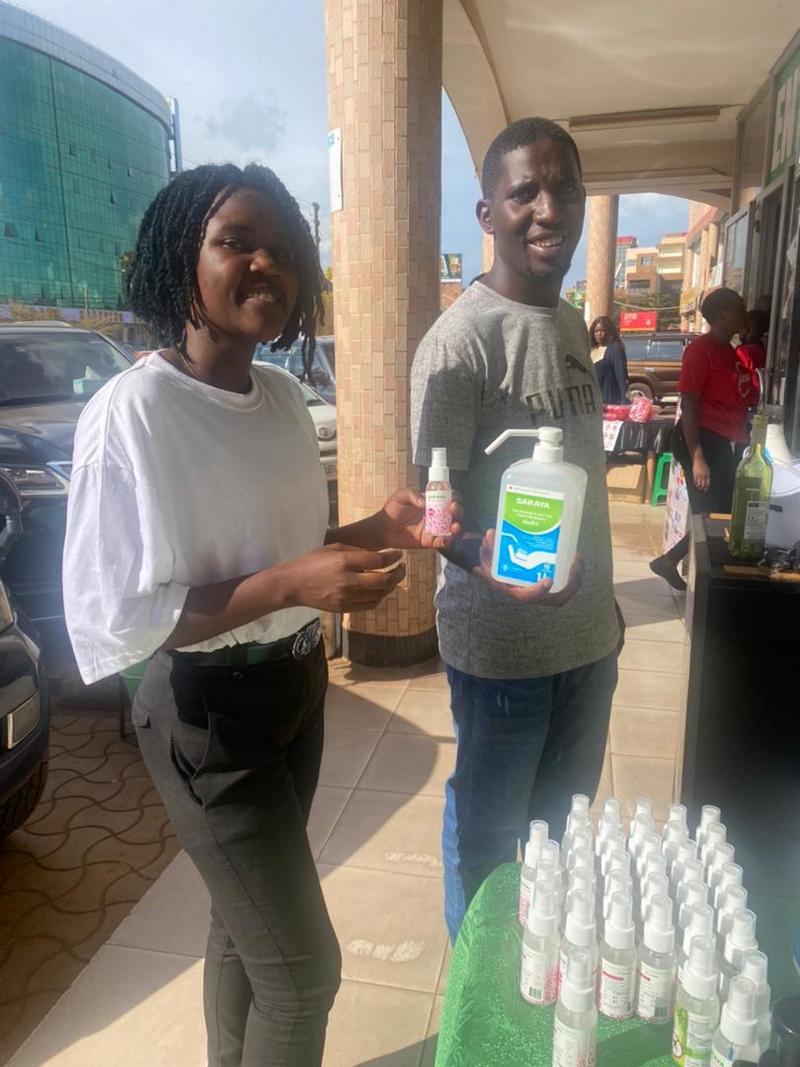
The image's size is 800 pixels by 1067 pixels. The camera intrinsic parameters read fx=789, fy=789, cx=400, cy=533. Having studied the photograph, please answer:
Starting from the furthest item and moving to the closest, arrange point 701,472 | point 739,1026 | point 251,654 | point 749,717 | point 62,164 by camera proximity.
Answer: point 62,164 < point 701,472 < point 749,717 < point 251,654 < point 739,1026

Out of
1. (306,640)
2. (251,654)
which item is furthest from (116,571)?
(306,640)

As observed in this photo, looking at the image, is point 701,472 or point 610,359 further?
point 610,359

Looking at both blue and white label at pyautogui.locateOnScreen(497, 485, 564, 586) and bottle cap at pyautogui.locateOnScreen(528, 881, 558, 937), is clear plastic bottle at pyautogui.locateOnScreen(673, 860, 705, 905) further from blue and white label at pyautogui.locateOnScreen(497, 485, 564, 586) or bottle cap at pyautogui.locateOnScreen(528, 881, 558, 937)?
blue and white label at pyautogui.locateOnScreen(497, 485, 564, 586)

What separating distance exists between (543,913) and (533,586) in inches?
20.4

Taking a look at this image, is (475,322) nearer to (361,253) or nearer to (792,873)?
(792,873)

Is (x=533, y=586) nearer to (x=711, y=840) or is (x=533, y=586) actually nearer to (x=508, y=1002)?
(x=711, y=840)

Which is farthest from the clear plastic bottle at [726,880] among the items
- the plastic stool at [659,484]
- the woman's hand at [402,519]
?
the plastic stool at [659,484]

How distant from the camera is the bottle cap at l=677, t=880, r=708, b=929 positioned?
1160 mm

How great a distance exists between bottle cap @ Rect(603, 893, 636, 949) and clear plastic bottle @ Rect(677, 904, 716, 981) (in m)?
0.07

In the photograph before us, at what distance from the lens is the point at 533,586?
1.38 metres

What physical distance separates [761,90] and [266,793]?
7.05 metres

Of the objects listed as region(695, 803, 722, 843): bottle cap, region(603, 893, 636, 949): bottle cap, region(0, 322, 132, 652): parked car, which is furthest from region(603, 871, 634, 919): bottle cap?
region(0, 322, 132, 652): parked car

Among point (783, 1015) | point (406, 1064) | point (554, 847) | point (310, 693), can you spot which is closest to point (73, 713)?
Result: point (406, 1064)

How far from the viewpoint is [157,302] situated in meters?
1.30
